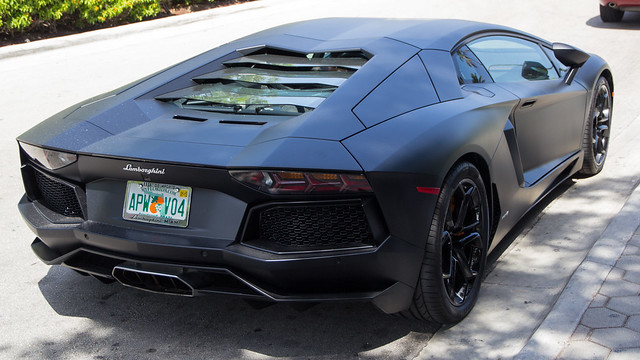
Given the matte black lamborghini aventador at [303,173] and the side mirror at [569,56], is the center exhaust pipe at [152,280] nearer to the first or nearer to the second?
the matte black lamborghini aventador at [303,173]

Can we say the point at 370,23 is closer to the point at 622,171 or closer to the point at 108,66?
the point at 622,171

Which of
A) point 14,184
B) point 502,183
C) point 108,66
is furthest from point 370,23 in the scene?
point 108,66

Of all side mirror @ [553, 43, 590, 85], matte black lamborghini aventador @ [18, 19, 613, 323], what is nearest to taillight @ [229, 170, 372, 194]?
matte black lamborghini aventador @ [18, 19, 613, 323]

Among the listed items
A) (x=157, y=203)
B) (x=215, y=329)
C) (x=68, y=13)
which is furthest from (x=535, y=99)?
(x=68, y=13)

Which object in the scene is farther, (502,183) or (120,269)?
(502,183)

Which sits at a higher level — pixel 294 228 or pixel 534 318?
pixel 294 228

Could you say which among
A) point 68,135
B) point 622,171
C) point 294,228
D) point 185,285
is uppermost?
point 68,135

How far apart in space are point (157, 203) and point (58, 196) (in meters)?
0.70

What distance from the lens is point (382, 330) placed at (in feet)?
12.7

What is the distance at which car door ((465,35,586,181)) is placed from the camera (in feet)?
14.9

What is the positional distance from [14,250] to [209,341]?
187 centimetres

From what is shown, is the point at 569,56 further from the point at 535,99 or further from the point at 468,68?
the point at 468,68

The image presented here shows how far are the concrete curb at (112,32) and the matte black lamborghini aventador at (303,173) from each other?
306 inches

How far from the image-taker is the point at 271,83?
4113mm
